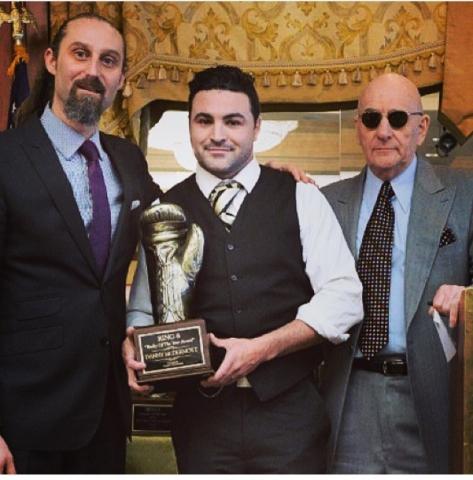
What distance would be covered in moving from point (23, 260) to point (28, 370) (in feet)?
0.83

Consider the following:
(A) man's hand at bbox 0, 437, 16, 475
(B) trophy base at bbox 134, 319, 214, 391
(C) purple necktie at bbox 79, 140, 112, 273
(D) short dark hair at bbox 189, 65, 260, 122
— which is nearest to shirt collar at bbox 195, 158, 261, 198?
(D) short dark hair at bbox 189, 65, 260, 122

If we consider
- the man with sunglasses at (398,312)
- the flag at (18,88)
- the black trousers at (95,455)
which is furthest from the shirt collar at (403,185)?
the flag at (18,88)

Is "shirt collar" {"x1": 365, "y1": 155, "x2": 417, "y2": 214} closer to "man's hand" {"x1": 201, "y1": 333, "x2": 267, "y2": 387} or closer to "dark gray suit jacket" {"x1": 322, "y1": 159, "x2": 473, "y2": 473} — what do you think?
"dark gray suit jacket" {"x1": 322, "y1": 159, "x2": 473, "y2": 473}

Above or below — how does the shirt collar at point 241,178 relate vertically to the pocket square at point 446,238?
above

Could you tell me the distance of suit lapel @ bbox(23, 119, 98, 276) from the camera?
1992mm

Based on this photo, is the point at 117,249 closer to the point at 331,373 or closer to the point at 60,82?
the point at 60,82

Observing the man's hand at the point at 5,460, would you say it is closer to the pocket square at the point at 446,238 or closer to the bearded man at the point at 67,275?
the bearded man at the point at 67,275

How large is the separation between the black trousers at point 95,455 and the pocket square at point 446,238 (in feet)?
2.93

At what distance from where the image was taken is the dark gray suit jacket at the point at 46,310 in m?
1.96

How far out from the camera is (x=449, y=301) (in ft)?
6.63

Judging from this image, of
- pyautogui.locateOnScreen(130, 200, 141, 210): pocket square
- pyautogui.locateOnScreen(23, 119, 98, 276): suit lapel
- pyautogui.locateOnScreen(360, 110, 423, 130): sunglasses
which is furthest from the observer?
pyautogui.locateOnScreen(360, 110, 423, 130): sunglasses

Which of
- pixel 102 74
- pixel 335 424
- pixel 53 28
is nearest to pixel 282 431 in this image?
pixel 335 424

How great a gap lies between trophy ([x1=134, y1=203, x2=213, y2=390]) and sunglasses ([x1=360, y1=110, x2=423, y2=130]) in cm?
54

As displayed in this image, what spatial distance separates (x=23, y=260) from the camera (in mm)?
1966
